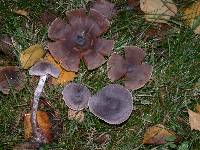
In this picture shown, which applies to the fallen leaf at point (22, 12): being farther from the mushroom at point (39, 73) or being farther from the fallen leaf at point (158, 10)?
the fallen leaf at point (158, 10)

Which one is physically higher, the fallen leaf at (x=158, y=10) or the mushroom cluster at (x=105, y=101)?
the fallen leaf at (x=158, y=10)

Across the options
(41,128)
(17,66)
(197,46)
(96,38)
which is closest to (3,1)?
(17,66)

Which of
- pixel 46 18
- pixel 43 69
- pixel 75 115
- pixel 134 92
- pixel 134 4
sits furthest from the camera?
pixel 134 4

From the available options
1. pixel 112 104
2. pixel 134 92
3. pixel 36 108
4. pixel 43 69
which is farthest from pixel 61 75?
pixel 134 92

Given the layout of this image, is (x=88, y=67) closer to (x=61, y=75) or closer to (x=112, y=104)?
(x=61, y=75)

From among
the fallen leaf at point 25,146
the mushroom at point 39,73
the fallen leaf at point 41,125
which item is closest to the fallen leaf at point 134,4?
the mushroom at point 39,73

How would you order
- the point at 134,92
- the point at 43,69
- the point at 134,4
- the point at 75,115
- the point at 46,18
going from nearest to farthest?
1. the point at 43,69
2. the point at 75,115
3. the point at 134,92
4. the point at 46,18
5. the point at 134,4

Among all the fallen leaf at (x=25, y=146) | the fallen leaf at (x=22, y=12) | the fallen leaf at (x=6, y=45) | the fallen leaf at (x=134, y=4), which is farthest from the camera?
the fallen leaf at (x=134, y=4)

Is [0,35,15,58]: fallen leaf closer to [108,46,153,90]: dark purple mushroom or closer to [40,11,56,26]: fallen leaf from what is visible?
[40,11,56,26]: fallen leaf
